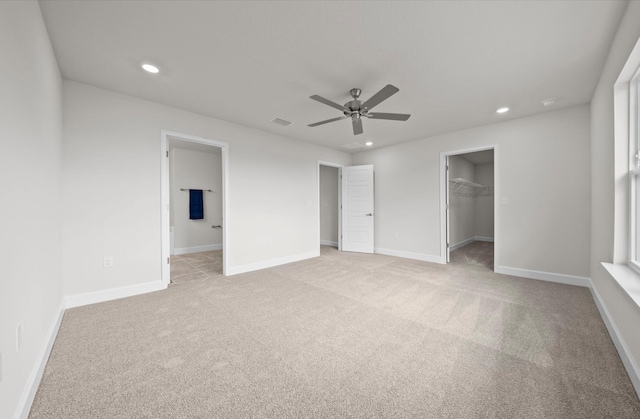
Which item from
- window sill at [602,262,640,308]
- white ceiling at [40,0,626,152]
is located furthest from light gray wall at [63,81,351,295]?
window sill at [602,262,640,308]

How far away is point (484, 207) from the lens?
7.50 meters

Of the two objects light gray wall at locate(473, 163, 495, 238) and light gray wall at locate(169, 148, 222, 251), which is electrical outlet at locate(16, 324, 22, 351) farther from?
light gray wall at locate(473, 163, 495, 238)

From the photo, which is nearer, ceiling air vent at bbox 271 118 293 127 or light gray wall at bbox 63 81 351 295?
light gray wall at bbox 63 81 351 295

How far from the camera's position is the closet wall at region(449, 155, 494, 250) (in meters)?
6.37

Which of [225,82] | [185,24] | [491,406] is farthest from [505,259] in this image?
[185,24]

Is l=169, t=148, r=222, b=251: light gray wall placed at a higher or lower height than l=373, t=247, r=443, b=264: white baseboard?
higher

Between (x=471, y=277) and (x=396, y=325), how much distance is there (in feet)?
7.23

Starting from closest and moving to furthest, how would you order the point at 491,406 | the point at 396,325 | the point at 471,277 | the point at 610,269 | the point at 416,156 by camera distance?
the point at 491,406 → the point at 610,269 → the point at 396,325 → the point at 471,277 → the point at 416,156

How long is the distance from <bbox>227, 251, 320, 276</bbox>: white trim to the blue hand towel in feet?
9.18

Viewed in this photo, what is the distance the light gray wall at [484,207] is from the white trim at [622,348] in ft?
17.3

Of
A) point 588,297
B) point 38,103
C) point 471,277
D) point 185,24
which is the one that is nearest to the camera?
point 38,103

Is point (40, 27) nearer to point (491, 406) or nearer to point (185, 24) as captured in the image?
point (185, 24)

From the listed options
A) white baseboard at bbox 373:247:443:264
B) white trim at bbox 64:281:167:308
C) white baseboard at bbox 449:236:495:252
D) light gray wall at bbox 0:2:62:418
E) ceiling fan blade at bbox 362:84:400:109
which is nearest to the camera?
light gray wall at bbox 0:2:62:418

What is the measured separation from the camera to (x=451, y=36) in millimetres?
1990
